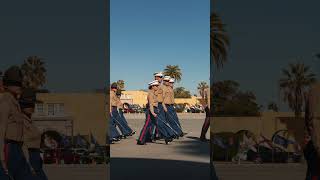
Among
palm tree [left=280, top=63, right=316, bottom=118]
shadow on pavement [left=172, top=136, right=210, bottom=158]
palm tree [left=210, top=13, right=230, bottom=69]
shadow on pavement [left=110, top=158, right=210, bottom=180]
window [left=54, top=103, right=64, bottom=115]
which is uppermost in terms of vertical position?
palm tree [left=210, top=13, right=230, bottom=69]

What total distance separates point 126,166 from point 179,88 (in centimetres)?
10256

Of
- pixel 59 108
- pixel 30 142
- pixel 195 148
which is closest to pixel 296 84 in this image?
pixel 59 108

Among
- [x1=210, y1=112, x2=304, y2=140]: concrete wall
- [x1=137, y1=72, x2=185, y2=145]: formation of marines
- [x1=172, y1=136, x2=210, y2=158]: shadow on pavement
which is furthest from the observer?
[x1=137, y1=72, x2=185, y2=145]: formation of marines

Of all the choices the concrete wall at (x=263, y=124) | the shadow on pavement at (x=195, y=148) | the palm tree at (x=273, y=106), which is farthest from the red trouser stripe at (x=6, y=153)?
the shadow on pavement at (x=195, y=148)

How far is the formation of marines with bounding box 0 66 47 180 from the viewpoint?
514 cm

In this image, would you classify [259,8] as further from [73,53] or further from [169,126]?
[169,126]

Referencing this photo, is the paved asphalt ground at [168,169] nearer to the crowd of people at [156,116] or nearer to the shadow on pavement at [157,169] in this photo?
the shadow on pavement at [157,169]

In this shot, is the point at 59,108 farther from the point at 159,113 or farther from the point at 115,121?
the point at 115,121

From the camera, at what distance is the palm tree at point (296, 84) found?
6.59 meters

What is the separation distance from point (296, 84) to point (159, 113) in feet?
24.9

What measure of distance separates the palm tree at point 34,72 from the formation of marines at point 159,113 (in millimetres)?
6614

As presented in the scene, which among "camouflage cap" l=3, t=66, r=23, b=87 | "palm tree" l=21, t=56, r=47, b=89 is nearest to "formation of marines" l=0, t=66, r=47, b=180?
"camouflage cap" l=3, t=66, r=23, b=87

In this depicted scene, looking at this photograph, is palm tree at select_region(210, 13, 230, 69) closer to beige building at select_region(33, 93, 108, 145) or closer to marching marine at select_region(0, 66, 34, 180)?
beige building at select_region(33, 93, 108, 145)

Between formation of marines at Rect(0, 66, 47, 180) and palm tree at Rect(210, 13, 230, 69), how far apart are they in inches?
86.6
